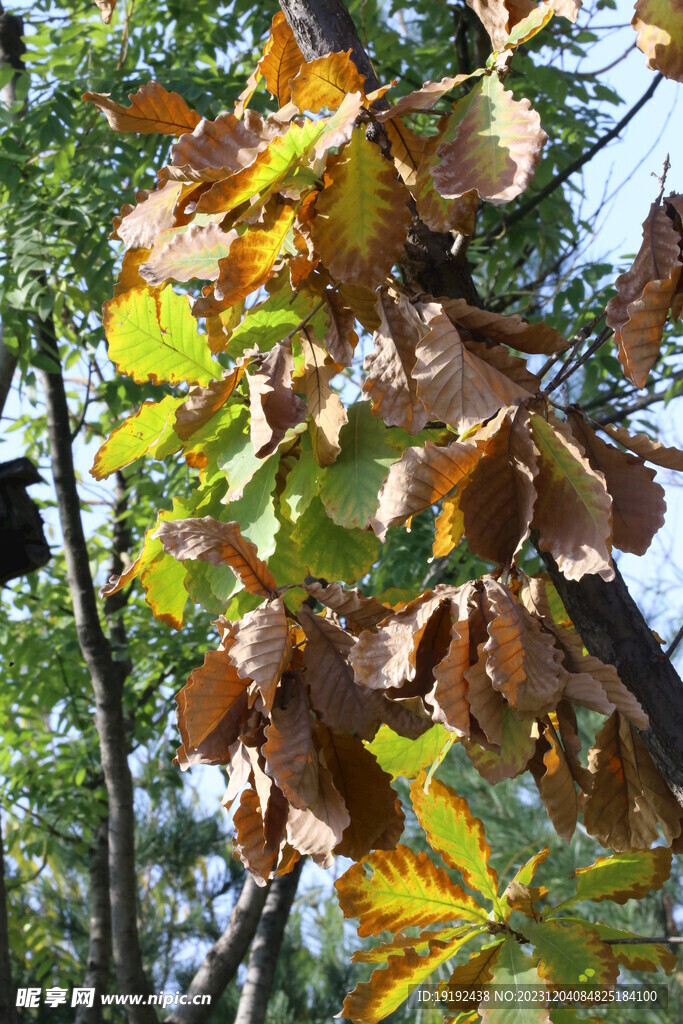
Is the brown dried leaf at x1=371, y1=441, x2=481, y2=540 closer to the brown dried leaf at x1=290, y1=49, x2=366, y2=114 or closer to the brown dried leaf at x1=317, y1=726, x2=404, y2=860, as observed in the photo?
the brown dried leaf at x1=317, y1=726, x2=404, y2=860

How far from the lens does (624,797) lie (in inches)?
30.1

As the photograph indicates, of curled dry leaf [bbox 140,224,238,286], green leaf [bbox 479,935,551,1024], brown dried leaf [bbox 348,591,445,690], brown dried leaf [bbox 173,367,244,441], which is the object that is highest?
curled dry leaf [bbox 140,224,238,286]

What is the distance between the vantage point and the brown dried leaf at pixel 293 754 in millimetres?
574

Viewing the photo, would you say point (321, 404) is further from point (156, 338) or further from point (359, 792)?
point (359, 792)

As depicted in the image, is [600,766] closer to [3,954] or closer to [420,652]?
[420,652]

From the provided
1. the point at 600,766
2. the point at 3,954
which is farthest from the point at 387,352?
the point at 3,954

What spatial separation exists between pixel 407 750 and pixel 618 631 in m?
0.22

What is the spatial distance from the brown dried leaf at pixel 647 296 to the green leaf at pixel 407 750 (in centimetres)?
39

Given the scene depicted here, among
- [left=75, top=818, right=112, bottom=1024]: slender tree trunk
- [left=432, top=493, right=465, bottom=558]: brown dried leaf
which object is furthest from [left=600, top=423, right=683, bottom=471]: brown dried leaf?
[left=75, top=818, right=112, bottom=1024]: slender tree trunk

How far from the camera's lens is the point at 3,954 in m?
1.78

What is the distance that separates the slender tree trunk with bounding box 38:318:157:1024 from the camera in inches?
89.2

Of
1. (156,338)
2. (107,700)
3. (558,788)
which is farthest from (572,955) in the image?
(107,700)

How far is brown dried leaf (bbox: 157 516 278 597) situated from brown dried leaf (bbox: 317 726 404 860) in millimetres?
116

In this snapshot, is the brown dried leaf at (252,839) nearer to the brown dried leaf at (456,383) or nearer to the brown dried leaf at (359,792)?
the brown dried leaf at (359,792)
